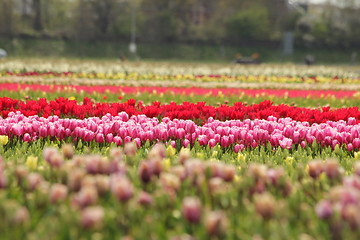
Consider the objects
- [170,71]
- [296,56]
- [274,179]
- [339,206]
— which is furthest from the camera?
[296,56]

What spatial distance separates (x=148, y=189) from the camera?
116 inches

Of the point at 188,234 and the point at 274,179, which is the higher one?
the point at 274,179

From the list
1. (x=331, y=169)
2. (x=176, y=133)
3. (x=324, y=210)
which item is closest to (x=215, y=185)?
(x=324, y=210)

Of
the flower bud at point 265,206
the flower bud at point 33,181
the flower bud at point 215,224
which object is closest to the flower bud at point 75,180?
the flower bud at point 33,181

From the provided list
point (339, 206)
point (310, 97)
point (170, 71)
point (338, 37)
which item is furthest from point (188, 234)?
point (338, 37)

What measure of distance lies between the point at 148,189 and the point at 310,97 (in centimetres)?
1034

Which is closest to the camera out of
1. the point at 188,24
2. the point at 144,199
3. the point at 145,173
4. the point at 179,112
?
the point at 144,199

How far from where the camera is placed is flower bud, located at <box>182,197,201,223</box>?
2299 mm

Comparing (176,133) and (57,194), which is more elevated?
(57,194)

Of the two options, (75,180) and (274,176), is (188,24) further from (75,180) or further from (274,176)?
(75,180)

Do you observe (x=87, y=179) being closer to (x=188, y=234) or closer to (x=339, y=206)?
(x=188, y=234)

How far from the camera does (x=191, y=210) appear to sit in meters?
2.31

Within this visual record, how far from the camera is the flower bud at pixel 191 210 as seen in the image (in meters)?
2.30

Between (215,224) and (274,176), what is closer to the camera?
(215,224)
